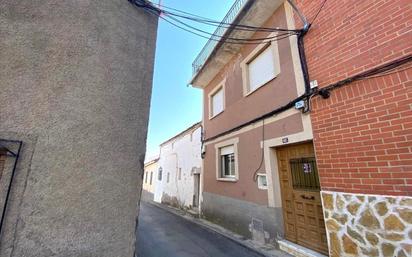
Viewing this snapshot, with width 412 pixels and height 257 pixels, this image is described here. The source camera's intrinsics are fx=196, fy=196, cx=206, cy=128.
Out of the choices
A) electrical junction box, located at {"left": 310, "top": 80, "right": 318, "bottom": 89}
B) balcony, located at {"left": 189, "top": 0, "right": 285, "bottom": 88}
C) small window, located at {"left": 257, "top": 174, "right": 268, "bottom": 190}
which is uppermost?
balcony, located at {"left": 189, "top": 0, "right": 285, "bottom": 88}

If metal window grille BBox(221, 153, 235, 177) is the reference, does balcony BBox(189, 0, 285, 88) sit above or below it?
above

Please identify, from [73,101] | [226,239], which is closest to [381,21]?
[73,101]

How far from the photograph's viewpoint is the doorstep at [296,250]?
400 centimetres

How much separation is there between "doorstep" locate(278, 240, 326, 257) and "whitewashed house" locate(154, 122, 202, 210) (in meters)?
5.87

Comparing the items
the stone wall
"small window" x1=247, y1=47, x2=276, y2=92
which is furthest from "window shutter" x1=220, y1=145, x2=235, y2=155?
the stone wall

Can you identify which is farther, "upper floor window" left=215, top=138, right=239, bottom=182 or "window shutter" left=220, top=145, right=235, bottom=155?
"window shutter" left=220, top=145, right=235, bottom=155

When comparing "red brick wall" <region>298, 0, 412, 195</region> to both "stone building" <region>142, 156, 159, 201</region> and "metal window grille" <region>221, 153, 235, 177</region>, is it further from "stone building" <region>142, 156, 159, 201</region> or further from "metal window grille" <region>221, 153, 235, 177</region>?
"stone building" <region>142, 156, 159, 201</region>

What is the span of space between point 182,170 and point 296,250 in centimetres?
897

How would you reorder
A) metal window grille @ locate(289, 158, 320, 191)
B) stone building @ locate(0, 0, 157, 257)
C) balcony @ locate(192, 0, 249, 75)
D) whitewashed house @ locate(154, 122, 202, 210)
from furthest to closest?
whitewashed house @ locate(154, 122, 202, 210)
balcony @ locate(192, 0, 249, 75)
metal window grille @ locate(289, 158, 320, 191)
stone building @ locate(0, 0, 157, 257)

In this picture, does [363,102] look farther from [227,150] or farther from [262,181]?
[227,150]

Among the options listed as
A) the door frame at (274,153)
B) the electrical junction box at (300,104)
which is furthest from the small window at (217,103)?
the electrical junction box at (300,104)

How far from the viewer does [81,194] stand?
218 centimetres

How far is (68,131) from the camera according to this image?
226 centimetres

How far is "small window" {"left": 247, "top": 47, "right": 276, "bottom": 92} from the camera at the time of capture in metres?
5.79
